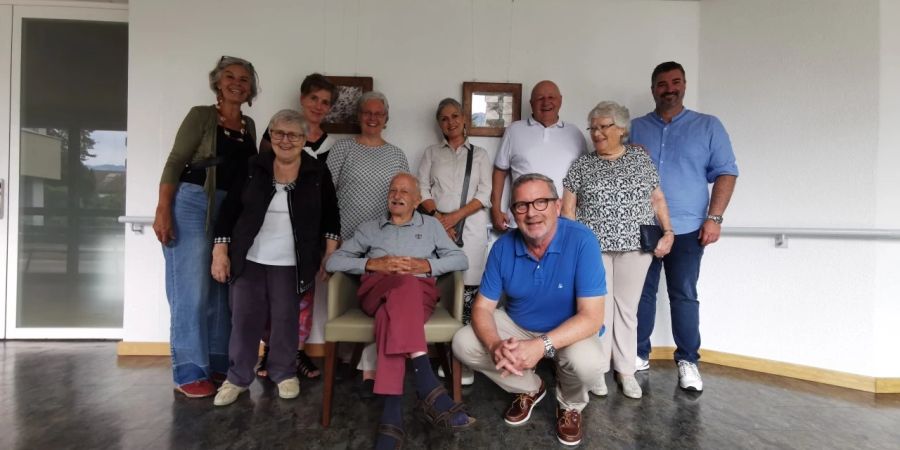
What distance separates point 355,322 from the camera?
6.33 feet

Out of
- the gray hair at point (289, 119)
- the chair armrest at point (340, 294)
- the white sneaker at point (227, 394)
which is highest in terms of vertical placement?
the gray hair at point (289, 119)

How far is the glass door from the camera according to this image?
3.21 meters

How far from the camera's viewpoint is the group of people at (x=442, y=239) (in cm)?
177

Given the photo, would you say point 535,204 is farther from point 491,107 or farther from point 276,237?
point 491,107

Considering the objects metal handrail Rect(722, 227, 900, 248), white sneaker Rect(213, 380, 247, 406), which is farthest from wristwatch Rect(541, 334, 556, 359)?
metal handrail Rect(722, 227, 900, 248)

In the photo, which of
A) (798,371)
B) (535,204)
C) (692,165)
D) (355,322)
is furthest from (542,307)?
(798,371)

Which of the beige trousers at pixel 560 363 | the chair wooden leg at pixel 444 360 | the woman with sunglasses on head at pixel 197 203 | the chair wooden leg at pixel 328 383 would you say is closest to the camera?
the beige trousers at pixel 560 363

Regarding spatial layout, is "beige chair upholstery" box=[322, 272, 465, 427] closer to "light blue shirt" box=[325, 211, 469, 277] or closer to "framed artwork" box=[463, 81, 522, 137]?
"light blue shirt" box=[325, 211, 469, 277]

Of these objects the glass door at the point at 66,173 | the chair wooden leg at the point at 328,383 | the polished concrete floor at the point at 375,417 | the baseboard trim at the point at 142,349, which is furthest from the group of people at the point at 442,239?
the glass door at the point at 66,173

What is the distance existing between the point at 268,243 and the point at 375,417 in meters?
0.96

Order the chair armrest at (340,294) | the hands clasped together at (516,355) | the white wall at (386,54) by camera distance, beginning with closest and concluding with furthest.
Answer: the hands clasped together at (516,355) < the chair armrest at (340,294) < the white wall at (386,54)

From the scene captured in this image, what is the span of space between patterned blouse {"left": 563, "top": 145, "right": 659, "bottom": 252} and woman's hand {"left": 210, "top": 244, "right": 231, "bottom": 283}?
1822 millimetres

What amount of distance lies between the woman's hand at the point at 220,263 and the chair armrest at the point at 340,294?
50 centimetres

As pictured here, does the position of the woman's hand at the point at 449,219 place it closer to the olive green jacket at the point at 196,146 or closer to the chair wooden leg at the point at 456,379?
the chair wooden leg at the point at 456,379
